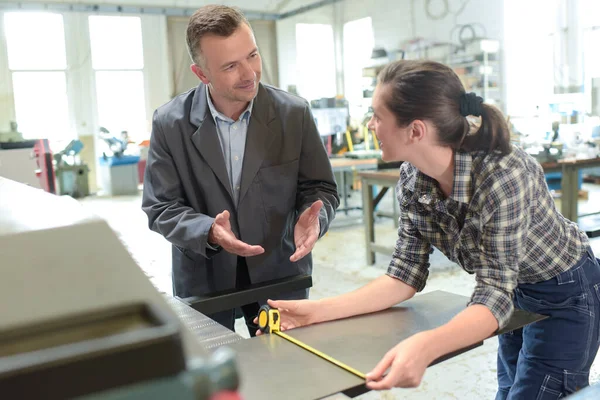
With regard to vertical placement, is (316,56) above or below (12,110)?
above

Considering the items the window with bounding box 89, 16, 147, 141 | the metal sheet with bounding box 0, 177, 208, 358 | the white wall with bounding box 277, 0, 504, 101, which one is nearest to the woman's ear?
the metal sheet with bounding box 0, 177, 208, 358

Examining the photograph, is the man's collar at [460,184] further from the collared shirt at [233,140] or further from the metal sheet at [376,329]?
the collared shirt at [233,140]

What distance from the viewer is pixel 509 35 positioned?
657cm

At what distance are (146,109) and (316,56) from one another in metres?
3.04

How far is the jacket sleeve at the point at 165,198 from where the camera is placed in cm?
135

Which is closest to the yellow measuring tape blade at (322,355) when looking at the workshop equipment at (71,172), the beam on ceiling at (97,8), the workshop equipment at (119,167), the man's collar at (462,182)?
the man's collar at (462,182)

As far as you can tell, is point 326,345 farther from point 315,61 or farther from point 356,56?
point 315,61

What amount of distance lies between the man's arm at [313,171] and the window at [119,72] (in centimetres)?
771

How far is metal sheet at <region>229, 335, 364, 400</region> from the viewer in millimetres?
846

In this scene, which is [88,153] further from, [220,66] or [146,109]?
[220,66]

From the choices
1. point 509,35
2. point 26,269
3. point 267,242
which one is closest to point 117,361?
point 26,269

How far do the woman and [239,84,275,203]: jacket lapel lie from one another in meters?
0.36

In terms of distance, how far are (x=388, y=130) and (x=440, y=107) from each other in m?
0.11

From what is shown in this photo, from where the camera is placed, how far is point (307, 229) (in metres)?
1.36
